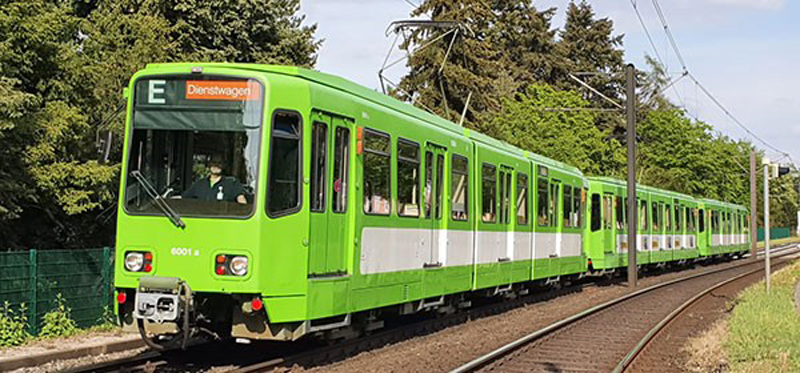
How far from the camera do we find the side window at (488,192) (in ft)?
57.5

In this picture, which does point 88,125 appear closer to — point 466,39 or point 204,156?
point 204,156

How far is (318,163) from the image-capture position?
11.0 meters

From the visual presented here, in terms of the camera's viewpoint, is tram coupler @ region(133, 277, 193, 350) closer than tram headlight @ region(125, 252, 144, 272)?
Yes

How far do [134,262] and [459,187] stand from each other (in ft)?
22.4

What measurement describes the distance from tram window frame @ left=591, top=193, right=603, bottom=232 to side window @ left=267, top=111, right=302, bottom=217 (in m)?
19.6

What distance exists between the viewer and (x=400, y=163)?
1343cm

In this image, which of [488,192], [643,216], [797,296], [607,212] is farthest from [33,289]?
[643,216]

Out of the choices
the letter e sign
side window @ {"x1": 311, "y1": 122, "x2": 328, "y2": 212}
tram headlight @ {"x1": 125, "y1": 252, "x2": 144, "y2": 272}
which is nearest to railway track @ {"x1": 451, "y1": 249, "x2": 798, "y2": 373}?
side window @ {"x1": 311, "y1": 122, "x2": 328, "y2": 212}

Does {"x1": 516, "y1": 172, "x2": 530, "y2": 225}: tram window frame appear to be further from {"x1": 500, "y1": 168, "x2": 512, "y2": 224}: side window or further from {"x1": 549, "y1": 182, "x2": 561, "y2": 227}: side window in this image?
{"x1": 549, "y1": 182, "x2": 561, "y2": 227}: side window

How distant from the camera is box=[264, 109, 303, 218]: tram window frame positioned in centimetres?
1030

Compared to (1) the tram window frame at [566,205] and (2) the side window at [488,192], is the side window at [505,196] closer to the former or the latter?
(2) the side window at [488,192]

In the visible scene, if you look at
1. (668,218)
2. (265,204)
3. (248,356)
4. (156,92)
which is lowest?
(248,356)

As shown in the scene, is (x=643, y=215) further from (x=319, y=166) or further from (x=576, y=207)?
(x=319, y=166)

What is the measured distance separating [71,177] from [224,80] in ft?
25.1
